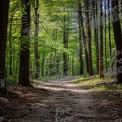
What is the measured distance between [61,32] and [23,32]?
3065cm

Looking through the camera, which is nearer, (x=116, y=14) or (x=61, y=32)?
(x=116, y=14)

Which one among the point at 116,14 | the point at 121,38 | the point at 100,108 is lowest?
the point at 100,108

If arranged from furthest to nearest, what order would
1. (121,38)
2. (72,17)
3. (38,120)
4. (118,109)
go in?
Result: (72,17) → (121,38) → (118,109) → (38,120)

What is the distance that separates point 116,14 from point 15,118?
11.7m

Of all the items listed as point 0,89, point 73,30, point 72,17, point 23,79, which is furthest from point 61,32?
point 0,89

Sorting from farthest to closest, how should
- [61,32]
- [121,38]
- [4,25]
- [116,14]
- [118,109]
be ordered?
1. [61,32]
2. [116,14]
3. [121,38]
4. [4,25]
5. [118,109]

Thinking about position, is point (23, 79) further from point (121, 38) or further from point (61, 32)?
point (61, 32)

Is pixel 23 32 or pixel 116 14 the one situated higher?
pixel 116 14

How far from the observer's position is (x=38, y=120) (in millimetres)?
6992

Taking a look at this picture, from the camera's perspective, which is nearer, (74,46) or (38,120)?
(38,120)

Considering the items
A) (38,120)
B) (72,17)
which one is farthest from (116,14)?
(72,17)

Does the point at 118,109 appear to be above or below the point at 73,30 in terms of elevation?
below

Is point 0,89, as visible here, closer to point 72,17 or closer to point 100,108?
point 100,108

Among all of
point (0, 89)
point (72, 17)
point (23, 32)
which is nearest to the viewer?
point (0, 89)
